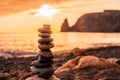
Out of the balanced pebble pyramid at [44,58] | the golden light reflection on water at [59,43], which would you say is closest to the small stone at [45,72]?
the balanced pebble pyramid at [44,58]

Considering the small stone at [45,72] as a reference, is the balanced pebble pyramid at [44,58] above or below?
above

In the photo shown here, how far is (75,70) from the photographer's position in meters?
21.5

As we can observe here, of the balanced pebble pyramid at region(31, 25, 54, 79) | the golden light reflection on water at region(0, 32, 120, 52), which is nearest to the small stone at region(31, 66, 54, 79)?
the balanced pebble pyramid at region(31, 25, 54, 79)

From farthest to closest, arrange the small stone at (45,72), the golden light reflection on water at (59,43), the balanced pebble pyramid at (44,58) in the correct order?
the golden light reflection on water at (59,43) → the small stone at (45,72) → the balanced pebble pyramid at (44,58)

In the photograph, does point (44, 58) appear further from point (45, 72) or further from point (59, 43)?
point (59, 43)

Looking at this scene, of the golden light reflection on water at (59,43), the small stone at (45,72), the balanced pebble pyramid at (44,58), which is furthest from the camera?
the golden light reflection on water at (59,43)

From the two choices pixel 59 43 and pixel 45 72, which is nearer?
pixel 45 72

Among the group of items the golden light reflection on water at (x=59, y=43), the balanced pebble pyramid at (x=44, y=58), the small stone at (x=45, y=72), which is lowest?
the golden light reflection on water at (x=59, y=43)

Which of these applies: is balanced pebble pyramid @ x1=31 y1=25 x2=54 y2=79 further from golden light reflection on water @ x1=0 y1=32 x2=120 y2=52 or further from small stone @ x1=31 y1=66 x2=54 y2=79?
golden light reflection on water @ x1=0 y1=32 x2=120 y2=52

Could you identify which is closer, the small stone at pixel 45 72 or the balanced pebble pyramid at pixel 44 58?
the balanced pebble pyramid at pixel 44 58

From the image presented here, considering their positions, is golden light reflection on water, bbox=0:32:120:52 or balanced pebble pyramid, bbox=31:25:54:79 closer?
balanced pebble pyramid, bbox=31:25:54:79

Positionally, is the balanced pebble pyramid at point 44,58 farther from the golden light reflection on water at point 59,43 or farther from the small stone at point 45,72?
the golden light reflection on water at point 59,43

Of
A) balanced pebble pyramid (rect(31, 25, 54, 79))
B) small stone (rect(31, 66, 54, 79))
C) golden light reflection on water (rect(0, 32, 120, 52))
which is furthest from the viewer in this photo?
golden light reflection on water (rect(0, 32, 120, 52))

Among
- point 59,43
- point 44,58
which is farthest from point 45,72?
point 59,43
